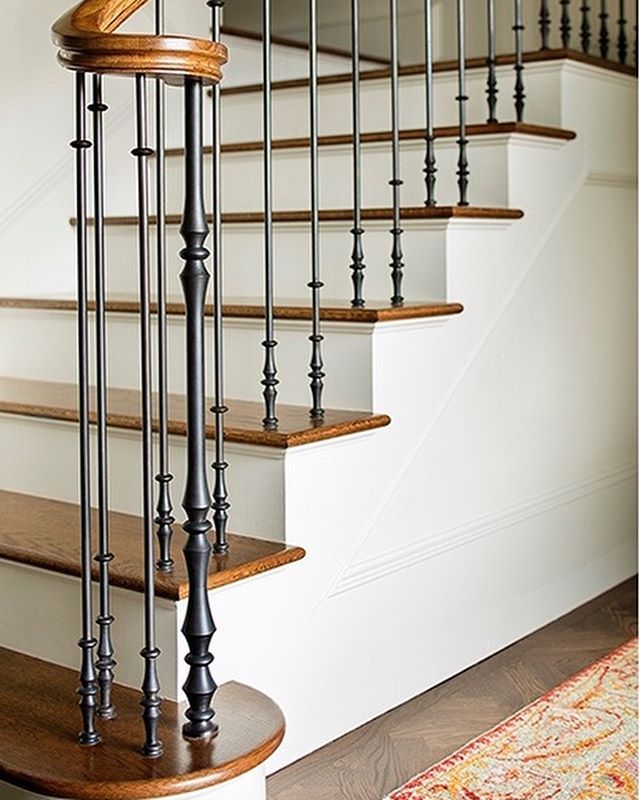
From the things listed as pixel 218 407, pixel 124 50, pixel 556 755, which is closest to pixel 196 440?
pixel 218 407

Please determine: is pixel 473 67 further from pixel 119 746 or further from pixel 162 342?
pixel 119 746

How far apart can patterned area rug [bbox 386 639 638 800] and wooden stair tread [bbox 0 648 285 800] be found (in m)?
0.50

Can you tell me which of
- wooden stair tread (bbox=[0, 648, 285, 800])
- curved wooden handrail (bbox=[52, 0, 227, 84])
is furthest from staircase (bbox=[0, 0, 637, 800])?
curved wooden handrail (bbox=[52, 0, 227, 84])

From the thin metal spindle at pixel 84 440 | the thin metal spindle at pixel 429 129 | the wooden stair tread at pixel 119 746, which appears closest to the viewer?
the wooden stair tread at pixel 119 746

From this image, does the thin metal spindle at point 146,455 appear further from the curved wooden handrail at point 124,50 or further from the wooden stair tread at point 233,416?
the wooden stair tread at point 233,416

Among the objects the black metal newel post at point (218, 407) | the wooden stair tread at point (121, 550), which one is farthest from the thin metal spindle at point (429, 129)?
the wooden stair tread at point (121, 550)

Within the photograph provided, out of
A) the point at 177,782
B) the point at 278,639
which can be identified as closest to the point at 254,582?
the point at 278,639

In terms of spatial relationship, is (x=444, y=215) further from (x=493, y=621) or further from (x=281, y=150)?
(x=493, y=621)

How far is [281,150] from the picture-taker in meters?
3.55

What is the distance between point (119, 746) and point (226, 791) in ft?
0.60

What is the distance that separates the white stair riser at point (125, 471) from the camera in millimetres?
2436

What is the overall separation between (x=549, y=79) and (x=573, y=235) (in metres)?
0.42

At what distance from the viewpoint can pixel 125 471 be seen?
2643 millimetres

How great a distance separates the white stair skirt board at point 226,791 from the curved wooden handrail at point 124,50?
105 centimetres
